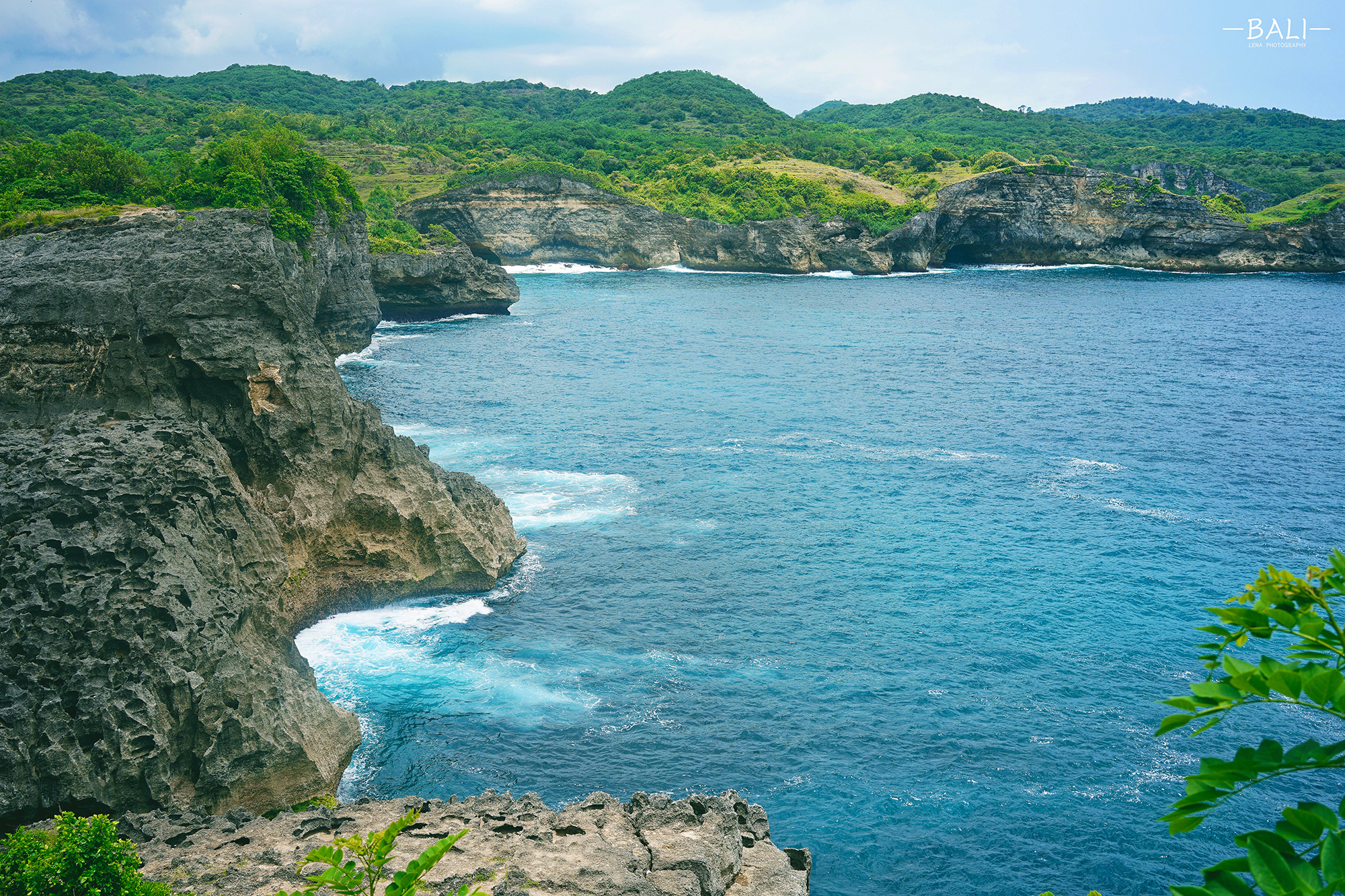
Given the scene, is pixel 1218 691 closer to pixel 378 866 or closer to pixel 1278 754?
pixel 1278 754

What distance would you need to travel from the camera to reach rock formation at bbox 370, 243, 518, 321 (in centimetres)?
9638

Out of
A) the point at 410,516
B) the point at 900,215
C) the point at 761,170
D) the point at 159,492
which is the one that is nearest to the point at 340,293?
the point at 410,516

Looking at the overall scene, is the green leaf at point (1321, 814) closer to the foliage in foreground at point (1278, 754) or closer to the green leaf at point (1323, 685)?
the foliage in foreground at point (1278, 754)

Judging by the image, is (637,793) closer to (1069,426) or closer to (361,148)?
(1069,426)

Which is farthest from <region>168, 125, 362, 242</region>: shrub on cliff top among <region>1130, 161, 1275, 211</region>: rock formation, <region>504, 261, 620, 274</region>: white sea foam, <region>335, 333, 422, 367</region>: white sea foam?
<region>1130, 161, 1275, 211</region>: rock formation

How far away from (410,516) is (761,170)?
156 m

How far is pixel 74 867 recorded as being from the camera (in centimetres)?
1428

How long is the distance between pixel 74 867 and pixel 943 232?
158423mm

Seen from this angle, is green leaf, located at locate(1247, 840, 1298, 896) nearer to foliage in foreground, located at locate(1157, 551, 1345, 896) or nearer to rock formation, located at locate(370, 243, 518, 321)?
foliage in foreground, located at locate(1157, 551, 1345, 896)

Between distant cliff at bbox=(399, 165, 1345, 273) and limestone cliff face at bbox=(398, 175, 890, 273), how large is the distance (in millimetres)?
189

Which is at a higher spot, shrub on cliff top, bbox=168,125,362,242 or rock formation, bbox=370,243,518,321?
shrub on cliff top, bbox=168,125,362,242

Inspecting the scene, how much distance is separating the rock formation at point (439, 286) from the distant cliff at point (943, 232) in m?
46.3

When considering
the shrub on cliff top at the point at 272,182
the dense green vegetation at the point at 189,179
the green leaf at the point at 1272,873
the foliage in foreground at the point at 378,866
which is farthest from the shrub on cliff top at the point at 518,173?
the green leaf at the point at 1272,873

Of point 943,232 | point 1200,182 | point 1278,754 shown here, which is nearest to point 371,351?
point 1278,754
